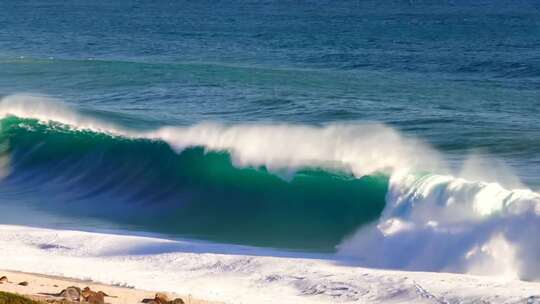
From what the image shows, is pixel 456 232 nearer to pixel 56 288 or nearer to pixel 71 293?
pixel 56 288

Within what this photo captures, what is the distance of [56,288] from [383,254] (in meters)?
4.58

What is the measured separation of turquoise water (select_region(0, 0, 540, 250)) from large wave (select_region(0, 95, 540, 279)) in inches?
2.3

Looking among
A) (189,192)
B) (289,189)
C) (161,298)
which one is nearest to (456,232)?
(161,298)

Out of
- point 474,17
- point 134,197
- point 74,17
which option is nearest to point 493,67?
point 134,197

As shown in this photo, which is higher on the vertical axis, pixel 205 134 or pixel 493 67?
pixel 493 67

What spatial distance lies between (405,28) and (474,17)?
41.0 feet

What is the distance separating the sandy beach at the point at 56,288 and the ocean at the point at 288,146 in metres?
3.50

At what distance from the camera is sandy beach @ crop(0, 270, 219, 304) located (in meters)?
13.7

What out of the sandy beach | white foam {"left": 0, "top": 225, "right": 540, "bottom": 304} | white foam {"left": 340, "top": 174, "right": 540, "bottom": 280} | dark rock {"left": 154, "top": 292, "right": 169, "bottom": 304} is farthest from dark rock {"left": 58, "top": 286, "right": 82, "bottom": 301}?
white foam {"left": 340, "top": 174, "right": 540, "bottom": 280}

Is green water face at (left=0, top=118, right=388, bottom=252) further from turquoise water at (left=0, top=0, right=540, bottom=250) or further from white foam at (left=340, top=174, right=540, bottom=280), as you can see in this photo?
white foam at (left=340, top=174, right=540, bottom=280)

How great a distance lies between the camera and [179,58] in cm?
4609

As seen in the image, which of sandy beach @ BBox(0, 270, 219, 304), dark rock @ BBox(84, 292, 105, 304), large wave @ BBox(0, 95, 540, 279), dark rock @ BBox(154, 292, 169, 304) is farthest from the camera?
large wave @ BBox(0, 95, 540, 279)

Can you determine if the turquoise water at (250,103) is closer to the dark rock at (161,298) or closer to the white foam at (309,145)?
the white foam at (309,145)

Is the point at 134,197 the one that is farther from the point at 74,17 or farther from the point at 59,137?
the point at 74,17
